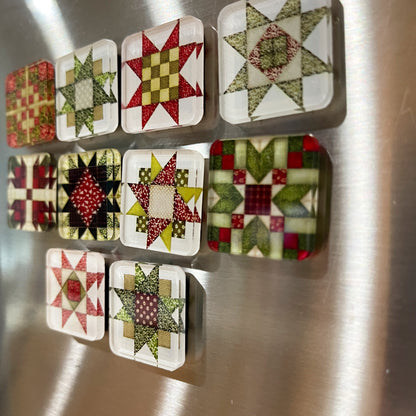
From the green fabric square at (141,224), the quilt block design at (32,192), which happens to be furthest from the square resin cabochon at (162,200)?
the quilt block design at (32,192)

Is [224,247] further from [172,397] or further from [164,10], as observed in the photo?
[164,10]

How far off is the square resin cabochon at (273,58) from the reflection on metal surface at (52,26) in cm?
44

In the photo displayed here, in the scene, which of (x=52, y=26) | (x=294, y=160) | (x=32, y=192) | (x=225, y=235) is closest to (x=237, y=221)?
(x=225, y=235)

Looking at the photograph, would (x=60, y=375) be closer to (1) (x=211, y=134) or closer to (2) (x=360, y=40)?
(1) (x=211, y=134)

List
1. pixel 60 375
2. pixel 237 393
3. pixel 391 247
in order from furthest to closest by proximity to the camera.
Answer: pixel 60 375 < pixel 237 393 < pixel 391 247

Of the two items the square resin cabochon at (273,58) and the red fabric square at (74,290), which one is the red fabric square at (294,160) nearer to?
the square resin cabochon at (273,58)

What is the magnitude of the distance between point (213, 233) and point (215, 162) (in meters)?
0.12

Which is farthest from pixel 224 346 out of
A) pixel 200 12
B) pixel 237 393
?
pixel 200 12

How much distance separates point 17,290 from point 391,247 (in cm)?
92

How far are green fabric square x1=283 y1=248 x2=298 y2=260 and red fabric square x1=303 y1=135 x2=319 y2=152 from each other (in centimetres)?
15

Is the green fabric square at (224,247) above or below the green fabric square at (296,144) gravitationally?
below

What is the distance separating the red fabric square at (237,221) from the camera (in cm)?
63

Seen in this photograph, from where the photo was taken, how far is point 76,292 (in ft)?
2.82

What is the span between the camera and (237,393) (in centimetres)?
69
